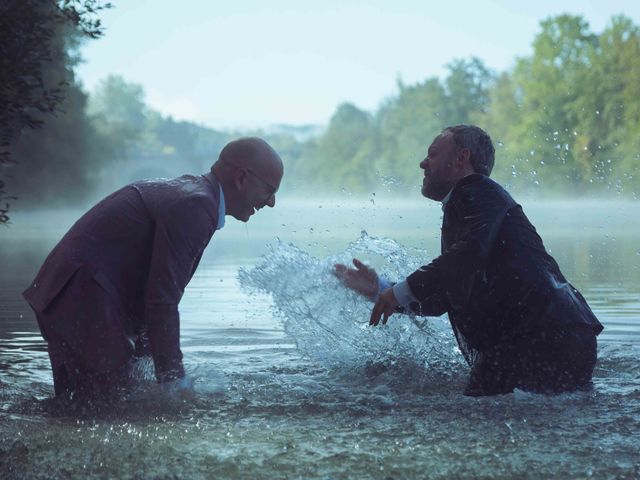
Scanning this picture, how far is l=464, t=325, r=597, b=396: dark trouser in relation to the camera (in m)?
5.94

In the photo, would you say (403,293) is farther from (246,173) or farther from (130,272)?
(130,272)

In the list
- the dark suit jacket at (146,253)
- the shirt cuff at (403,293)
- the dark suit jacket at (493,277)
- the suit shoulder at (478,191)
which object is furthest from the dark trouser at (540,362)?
the dark suit jacket at (146,253)

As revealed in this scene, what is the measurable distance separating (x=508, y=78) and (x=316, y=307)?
6565cm

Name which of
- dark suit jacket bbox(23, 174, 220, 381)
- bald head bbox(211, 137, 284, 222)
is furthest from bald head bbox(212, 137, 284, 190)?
dark suit jacket bbox(23, 174, 220, 381)

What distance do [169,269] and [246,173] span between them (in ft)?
2.12

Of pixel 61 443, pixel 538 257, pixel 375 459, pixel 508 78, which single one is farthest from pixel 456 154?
pixel 508 78

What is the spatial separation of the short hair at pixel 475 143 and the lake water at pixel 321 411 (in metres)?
1.27

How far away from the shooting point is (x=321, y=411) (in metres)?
5.64

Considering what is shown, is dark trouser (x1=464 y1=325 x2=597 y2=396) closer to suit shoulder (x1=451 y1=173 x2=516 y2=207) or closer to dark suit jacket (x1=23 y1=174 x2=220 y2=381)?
suit shoulder (x1=451 y1=173 x2=516 y2=207)

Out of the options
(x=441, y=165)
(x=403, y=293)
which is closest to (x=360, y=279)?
(x=403, y=293)

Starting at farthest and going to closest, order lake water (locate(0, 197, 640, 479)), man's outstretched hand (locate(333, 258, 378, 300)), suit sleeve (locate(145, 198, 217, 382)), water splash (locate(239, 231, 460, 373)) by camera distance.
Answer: water splash (locate(239, 231, 460, 373))
man's outstretched hand (locate(333, 258, 378, 300))
suit sleeve (locate(145, 198, 217, 382))
lake water (locate(0, 197, 640, 479))

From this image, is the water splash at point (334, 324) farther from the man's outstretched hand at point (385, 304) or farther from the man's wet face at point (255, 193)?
the man's wet face at point (255, 193)

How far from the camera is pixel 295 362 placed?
7816mm

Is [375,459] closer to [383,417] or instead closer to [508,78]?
[383,417]
